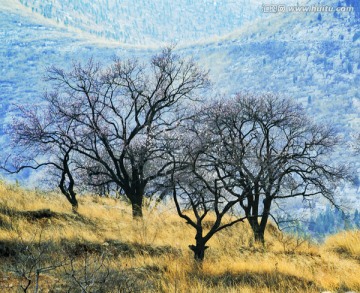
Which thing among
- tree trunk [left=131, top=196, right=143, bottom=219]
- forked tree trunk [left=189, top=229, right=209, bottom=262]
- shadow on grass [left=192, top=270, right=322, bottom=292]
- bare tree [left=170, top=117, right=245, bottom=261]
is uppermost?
bare tree [left=170, top=117, right=245, bottom=261]

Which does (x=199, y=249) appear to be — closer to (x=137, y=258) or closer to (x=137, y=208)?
(x=137, y=258)

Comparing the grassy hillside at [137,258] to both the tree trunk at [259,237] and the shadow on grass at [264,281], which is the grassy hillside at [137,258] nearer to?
the shadow on grass at [264,281]

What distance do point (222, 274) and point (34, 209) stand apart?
681 cm

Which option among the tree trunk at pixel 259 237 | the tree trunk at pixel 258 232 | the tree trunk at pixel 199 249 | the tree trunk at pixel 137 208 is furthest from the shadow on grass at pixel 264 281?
the tree trunk at pixel 137 208

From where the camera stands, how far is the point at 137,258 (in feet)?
34.1

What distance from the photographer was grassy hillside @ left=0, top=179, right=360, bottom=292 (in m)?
7.83

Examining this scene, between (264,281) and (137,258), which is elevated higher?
(137,258)

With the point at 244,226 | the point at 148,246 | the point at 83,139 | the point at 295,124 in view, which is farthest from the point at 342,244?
the point at 83,139

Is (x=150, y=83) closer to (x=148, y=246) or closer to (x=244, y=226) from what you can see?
(x=244, y=226)

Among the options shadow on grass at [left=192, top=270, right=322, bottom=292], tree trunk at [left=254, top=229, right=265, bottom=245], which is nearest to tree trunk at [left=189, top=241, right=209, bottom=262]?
shadow on grass at [left=192, top=270, right=322, bottom=292]

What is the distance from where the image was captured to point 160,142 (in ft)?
70.5

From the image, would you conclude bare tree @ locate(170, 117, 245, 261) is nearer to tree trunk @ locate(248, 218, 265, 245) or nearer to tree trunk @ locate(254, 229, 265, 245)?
tree trunk @ locate(248, 218, 265, 245)

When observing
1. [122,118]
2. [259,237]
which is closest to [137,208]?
[122,118]

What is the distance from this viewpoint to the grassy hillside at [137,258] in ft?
25.7
